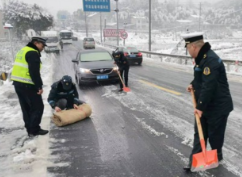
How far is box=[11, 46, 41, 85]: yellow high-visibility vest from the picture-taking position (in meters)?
4.10

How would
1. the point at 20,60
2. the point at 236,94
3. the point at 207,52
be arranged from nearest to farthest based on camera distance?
the point at 207,52 → the point at 20,60 → the point at 236,94

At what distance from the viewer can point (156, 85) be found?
9.32 m

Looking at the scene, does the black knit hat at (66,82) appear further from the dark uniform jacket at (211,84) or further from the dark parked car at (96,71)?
the dark parked car at (96,71)

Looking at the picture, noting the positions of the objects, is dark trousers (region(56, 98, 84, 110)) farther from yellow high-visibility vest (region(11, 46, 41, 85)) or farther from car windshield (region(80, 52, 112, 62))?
car windshield (region(80, 52, 112, 62))

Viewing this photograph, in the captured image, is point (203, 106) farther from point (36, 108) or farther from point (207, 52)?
point (36, 108)

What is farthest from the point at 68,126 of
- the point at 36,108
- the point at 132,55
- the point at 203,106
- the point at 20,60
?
the point at 132,55

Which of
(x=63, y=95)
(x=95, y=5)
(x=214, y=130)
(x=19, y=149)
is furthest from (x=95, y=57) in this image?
(x=95, y=5)

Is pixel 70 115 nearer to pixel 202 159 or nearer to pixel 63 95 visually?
pixel 63 95

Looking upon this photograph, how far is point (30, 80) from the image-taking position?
167 inches

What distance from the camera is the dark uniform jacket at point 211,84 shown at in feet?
8.95

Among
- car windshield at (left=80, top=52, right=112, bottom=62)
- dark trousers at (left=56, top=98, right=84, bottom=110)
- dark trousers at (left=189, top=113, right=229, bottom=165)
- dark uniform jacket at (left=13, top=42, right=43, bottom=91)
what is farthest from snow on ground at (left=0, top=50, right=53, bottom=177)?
car windshield at (left=80, top=52, right=112, bottom=62)

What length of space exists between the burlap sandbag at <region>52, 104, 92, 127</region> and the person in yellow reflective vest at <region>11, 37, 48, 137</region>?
1.85 ft

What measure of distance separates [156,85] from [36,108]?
5.87 m

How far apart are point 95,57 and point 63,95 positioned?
507 centimetres
